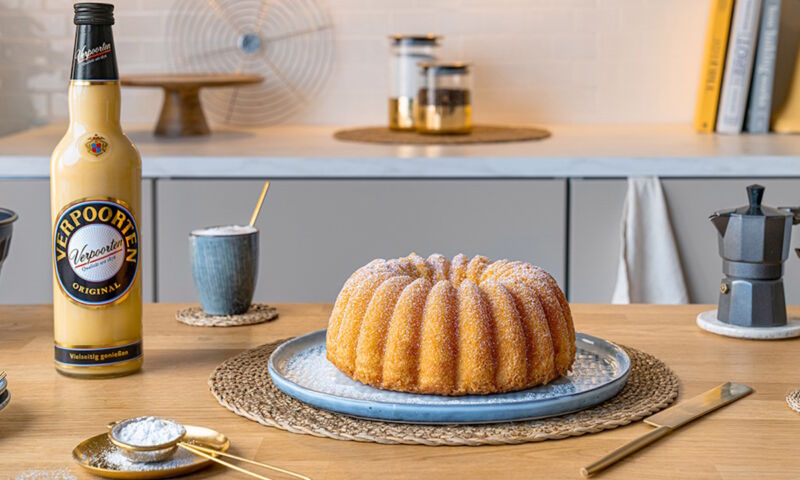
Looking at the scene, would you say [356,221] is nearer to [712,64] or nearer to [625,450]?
[712,64]

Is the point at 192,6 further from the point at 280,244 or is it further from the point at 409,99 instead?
the point at 280,244

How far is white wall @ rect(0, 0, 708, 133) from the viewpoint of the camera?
3.12 meters

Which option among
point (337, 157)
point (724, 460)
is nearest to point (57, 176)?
point (724, 460)

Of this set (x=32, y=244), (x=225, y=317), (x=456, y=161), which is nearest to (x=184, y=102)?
(x=32, y=244)

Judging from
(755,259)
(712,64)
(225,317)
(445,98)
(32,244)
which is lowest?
(32,244)

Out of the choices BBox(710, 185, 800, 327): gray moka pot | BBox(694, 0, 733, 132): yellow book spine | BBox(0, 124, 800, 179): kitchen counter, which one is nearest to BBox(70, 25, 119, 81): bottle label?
BBox(710, 185, 800, 327): gray moka pot

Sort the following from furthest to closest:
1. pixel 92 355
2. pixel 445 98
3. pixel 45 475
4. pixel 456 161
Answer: pixel 445 98 → pixel 456 161 → pixel 92 355 → pixel 45 475

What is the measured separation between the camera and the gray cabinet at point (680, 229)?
2416 mm

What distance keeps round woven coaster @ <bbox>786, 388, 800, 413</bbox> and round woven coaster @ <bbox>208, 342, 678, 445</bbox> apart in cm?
10

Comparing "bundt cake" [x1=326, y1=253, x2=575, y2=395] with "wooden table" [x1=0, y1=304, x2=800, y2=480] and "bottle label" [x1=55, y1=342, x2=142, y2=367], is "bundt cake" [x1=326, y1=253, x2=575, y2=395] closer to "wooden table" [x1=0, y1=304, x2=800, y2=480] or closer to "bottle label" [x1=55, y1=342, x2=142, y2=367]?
"wooden table" [x1=0, y1=304, x2=800, y2=480]

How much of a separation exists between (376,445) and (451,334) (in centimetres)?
13

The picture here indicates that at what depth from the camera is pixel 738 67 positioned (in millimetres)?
2805

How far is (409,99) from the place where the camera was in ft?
9.60

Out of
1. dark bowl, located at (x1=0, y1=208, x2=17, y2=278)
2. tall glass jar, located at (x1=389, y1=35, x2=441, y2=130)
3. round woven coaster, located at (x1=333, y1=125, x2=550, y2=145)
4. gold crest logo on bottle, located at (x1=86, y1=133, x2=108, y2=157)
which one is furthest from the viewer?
tall glass jar, located at (x1=389, y1=35, x2=441, y2=130)
